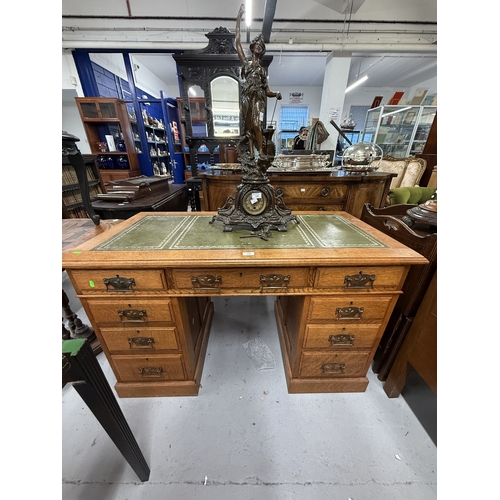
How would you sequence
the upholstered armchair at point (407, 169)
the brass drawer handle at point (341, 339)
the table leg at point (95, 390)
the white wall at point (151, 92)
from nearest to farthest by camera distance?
the table leg at point (95, 390), the brass drawer handle at point (341, 339), the upholstered armchair at point (407, 169), the white wall at point (151, 92)

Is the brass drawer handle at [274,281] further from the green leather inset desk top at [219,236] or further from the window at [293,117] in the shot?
the window at [293,117]

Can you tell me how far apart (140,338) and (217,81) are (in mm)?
2777

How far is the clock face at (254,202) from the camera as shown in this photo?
1.14 meters

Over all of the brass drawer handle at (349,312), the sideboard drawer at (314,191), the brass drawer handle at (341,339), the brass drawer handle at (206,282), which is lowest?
the brass drawer handle at (341,339)

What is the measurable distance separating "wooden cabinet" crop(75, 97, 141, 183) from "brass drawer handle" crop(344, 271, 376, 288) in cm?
403

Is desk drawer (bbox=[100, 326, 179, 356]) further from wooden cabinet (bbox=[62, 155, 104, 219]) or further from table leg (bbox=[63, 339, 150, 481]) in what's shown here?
wooden cabinet (bbox=[62, 155, 104, 219])

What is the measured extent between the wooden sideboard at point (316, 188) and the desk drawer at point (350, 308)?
0.97 metres

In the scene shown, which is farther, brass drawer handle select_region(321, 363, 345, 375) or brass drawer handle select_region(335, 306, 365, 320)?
brass drawer handle select_region(321, 363, 345, 375)

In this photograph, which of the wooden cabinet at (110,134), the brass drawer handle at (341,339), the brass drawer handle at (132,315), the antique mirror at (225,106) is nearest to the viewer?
the brass drawer handle at (132,315)

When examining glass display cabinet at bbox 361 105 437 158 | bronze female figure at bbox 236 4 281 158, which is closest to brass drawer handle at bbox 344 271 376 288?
bronze female figure at bbox 236 4 281 158

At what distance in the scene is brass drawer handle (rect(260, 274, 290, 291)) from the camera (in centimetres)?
95

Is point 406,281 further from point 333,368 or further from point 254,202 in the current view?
point 254,202

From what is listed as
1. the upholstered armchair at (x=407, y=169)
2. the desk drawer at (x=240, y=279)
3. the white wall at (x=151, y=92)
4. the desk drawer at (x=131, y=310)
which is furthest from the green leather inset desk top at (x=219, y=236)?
the upholstered armchair at (x=407, y=169)
